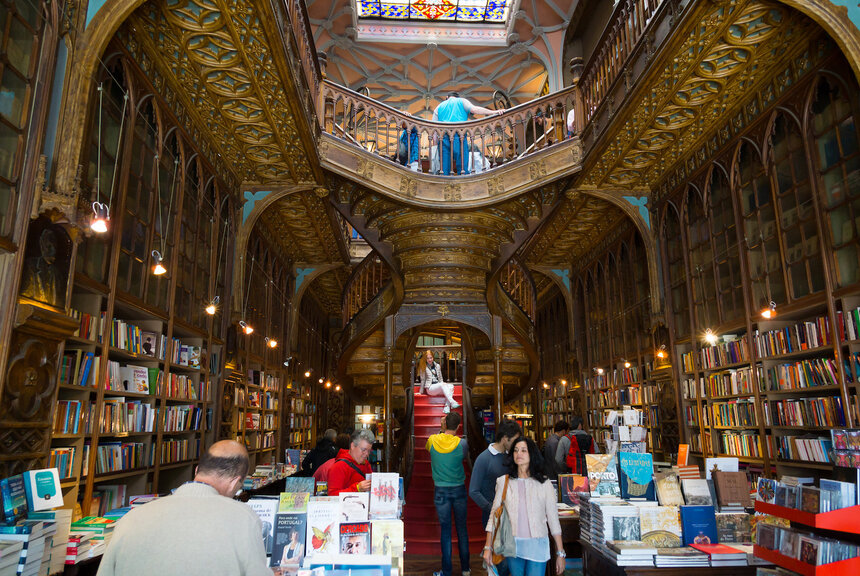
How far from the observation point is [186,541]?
1642 millimetres

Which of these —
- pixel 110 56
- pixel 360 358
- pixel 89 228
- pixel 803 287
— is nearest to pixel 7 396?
pixel 89 228

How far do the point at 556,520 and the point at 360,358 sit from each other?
910 centimetres

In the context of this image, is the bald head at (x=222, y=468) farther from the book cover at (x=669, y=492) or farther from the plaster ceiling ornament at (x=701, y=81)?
the plaster ceiling ornament at (x=701, y=81)

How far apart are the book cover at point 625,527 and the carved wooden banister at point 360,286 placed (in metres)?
8.34

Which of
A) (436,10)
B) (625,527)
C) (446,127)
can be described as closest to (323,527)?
(625,527)

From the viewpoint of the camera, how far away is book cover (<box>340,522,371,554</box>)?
8.46ft

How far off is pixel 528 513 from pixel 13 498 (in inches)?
105

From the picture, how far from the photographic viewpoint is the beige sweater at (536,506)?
3326mm

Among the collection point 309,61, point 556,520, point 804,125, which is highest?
point 309,61

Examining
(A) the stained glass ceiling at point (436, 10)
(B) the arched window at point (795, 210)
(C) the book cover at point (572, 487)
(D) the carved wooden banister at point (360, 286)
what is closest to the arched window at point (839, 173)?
(B) the arched window at point (795, 210)

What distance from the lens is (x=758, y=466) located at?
591 centimetres

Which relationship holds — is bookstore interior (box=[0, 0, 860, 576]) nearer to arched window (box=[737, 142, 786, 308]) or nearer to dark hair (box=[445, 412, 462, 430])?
arched window (box=[737, 142, 786, 308])

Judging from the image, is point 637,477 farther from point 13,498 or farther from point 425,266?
point 425,266

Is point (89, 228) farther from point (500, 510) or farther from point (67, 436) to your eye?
point (500, 510)
